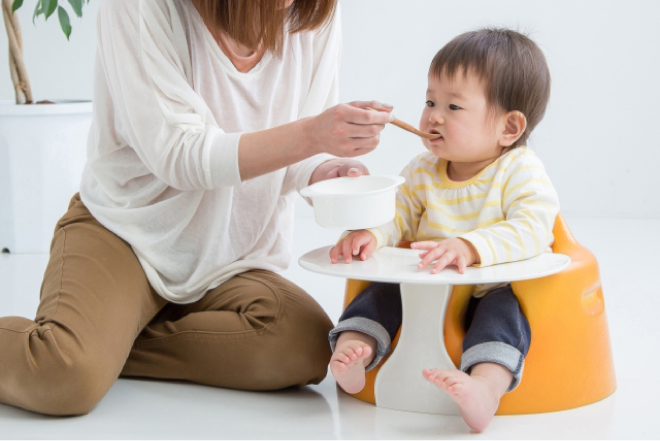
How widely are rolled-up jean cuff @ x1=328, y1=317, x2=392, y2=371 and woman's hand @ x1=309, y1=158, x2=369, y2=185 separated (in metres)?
0.23

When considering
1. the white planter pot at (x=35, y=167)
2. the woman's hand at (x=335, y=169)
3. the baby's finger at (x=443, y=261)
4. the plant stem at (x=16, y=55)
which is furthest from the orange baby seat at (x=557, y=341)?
the plant stem at (x=16, y=55)

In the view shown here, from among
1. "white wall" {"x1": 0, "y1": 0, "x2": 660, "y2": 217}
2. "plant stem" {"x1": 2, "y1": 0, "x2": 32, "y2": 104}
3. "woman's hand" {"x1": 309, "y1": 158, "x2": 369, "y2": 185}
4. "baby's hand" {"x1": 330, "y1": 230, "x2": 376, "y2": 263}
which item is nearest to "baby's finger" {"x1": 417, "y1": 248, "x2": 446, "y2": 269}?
"baby's hand" {"x1": 330, "y1": 230, "x2": 376, "y2": 263}

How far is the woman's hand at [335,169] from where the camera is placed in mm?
1291

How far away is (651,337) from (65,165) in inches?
65.4

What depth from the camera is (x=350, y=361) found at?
3.69ft

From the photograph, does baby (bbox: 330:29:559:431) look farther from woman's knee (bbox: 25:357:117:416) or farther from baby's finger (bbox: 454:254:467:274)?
woman's knee (bbox: 25:357:117:416)

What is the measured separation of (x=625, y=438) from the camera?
42.7 inches

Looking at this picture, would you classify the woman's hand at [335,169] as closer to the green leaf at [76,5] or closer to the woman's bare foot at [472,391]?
the woman's bare foot at [472,391]

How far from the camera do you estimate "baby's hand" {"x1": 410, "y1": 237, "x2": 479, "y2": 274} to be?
1075 mm

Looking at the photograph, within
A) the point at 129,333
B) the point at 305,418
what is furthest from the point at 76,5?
the point at 305,418

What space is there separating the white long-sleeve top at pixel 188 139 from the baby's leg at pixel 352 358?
0.26 m

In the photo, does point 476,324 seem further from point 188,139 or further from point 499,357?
point 188,139

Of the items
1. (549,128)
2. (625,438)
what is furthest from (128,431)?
(549,128)

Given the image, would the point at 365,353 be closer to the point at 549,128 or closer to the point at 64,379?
the point at 64,379
